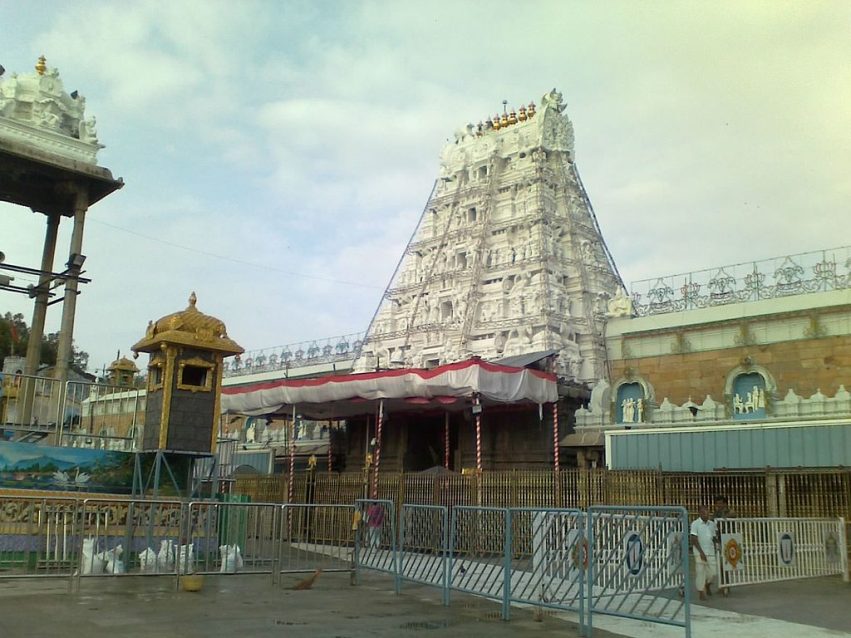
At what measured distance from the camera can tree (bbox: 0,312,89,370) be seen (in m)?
51.5

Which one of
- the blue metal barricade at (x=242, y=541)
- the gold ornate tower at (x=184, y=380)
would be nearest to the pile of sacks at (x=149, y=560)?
the blue metal barricade at (x=242, y=541)

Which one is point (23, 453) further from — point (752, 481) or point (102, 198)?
point (752, 481)

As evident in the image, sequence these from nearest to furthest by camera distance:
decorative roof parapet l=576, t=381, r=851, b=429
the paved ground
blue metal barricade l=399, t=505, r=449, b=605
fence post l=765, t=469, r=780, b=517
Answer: the paved ground, blue metal barricade l=399, t=505, r=449, b=605, fence post l=765, t=469, r=780, b=517, decorative roof parapet l=576, t=381, r=851, b=429

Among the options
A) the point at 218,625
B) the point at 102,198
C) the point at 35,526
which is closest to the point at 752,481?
the point at 218,625

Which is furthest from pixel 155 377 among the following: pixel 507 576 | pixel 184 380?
pixel 507 576

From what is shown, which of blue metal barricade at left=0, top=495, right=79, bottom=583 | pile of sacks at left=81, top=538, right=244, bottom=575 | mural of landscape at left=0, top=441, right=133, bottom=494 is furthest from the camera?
mural of landscape at left=0, top=441, right=133, bottom=494

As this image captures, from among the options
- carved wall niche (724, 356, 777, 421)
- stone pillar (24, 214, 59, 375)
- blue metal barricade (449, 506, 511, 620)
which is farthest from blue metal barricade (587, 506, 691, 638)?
stone pillar (24, 214, 59, 375)

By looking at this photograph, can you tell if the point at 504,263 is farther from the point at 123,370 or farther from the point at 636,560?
the point at 636,560

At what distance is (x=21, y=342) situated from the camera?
53812mm

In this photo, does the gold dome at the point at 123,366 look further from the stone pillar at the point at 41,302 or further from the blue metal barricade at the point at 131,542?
the blue metal barricade at the point at 131,542

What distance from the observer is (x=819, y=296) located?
21.6 m

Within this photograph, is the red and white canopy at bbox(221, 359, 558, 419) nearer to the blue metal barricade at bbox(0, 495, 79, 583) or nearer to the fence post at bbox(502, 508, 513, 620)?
the blue metal barricade at bbox(0, 495, 79, 583)

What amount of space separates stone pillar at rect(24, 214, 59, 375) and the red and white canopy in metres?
6.24

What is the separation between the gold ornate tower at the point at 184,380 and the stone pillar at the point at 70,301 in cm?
258
